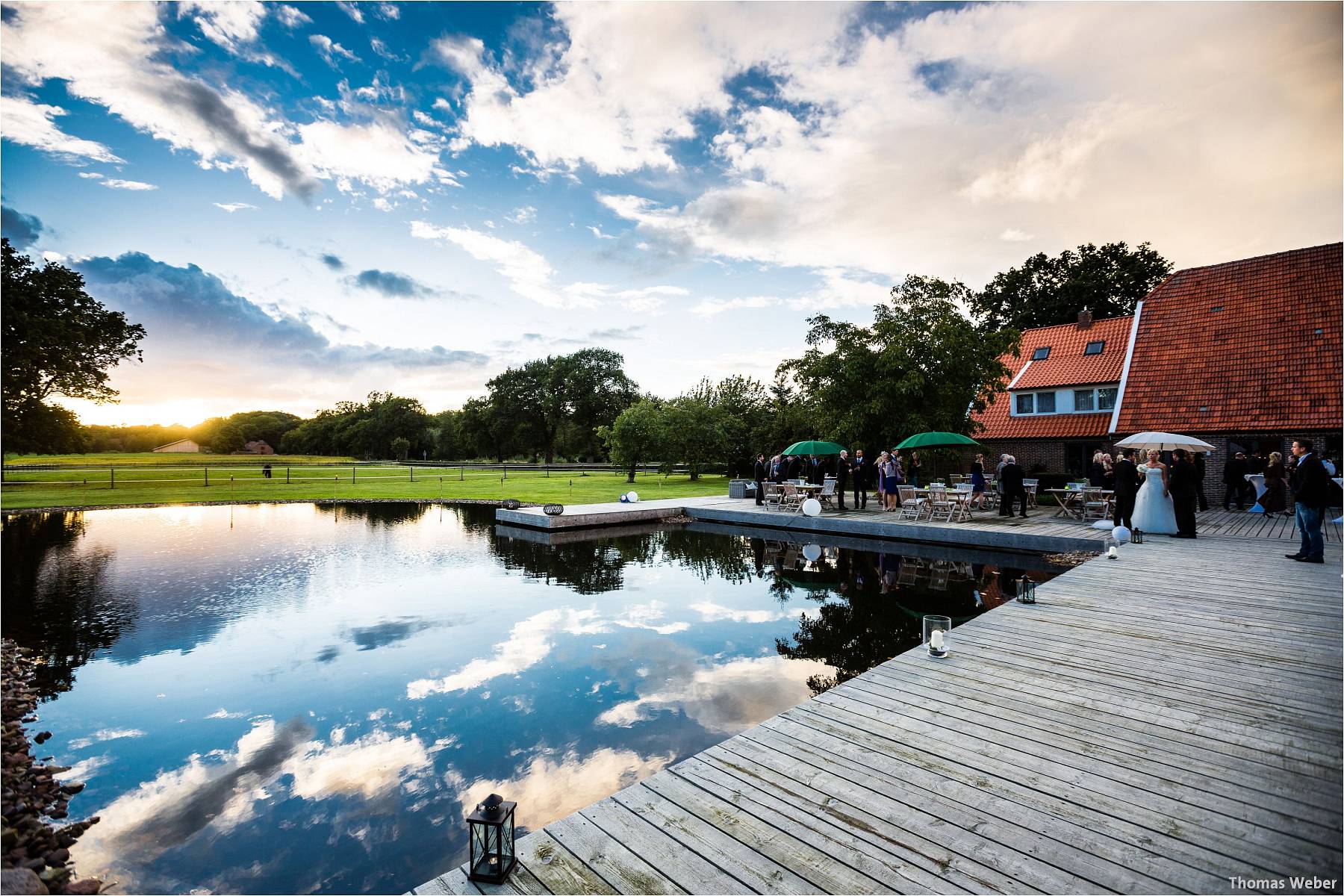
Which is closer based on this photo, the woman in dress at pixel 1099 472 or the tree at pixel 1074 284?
the woman in dress at pixel 1099 472

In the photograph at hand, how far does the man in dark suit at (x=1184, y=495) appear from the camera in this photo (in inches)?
486

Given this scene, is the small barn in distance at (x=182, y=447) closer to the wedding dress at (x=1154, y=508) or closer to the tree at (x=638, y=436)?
the tree at (x=638, y=436)

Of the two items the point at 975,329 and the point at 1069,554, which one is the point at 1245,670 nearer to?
the point at 1069,554

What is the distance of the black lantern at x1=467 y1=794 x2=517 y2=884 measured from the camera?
2.65 m

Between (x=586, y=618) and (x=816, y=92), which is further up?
(x=816, y=92)

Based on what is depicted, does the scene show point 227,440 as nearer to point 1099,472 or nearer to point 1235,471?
point 1099,472

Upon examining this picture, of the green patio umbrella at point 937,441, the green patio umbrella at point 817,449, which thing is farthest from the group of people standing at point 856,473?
the green patio umbrella at point 937,441

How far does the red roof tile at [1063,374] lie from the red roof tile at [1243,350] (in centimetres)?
250

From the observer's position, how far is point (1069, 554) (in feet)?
42.6

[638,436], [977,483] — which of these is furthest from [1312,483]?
[638,436]

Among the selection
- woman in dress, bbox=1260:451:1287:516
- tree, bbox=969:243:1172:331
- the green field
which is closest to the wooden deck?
woman in dress, bbox=1260:451:1287:516

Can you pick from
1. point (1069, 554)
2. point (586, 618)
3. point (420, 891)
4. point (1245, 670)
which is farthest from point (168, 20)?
point (1069, 554)

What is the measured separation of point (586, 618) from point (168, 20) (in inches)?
491

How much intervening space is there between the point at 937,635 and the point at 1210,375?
22.6 m
